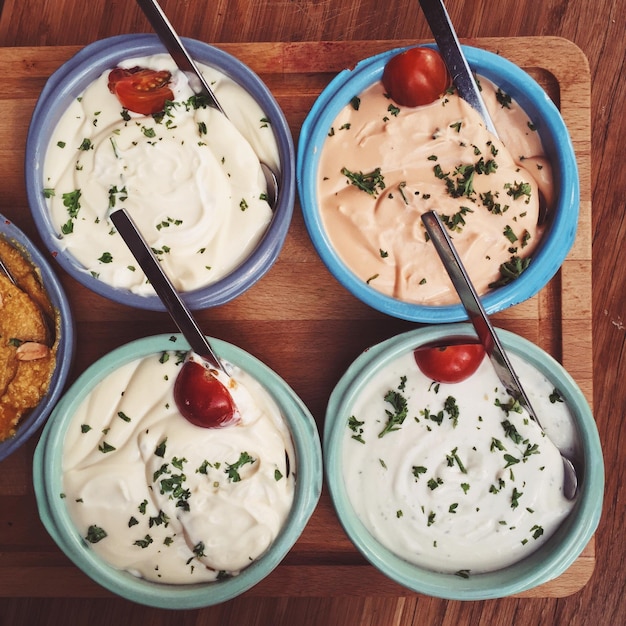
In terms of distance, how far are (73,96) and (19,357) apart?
85 centimetres

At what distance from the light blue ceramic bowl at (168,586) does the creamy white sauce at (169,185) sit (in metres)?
0.25

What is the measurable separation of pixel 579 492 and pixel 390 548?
615 mm

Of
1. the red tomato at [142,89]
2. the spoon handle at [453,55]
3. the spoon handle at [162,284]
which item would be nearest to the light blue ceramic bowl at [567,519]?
the spoon handle at [162,284]

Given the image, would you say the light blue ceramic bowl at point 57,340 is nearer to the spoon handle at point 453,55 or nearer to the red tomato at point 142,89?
the red tomato at point 142,89

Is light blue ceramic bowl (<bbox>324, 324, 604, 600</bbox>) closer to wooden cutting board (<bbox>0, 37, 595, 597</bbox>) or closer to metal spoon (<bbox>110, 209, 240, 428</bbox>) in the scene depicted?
wooden cutting board (<bbox>0, 37, 595, 597</bbox>)

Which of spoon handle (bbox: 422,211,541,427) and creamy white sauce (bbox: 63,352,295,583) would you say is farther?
creamy white sauce (bbox: 63,352,295,583)

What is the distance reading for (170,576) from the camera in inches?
78.8

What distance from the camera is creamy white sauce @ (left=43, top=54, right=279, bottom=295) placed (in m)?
1.89

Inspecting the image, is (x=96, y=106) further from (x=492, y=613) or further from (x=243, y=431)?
(x=492, y=613)

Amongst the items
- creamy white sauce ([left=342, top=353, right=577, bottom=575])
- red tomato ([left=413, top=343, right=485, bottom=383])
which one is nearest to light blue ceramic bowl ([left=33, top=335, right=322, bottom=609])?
creamy white sauce ([left=342, top=353, right=577, bottom=575])

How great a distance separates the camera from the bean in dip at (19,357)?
6.57 ft

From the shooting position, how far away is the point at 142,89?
1.94 metres

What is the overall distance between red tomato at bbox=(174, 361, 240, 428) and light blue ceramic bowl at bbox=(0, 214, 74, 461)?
1.31ft

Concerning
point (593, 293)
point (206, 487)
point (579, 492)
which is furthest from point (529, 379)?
point (206, 487)
